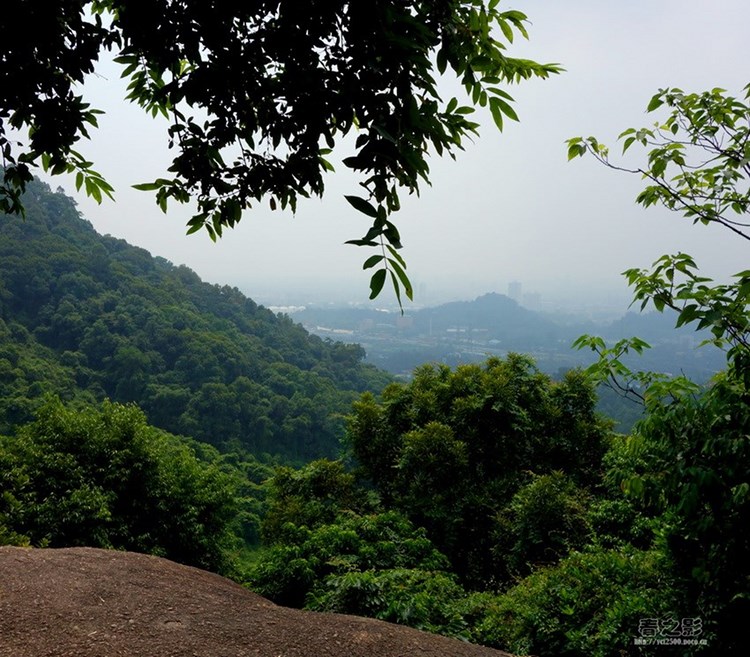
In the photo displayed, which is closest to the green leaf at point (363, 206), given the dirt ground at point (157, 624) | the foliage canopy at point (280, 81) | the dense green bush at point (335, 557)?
the foliage canopy at point (280, 81)

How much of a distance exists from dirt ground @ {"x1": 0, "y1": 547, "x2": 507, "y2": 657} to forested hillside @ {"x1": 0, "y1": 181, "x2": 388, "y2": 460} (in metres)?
23.1

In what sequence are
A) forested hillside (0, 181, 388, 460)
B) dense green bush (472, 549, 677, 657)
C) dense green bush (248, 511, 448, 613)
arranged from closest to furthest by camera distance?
dense green bush (472, 549, 677, 657) < dense green bush (248, 511, 448, 613) < forested hillside (0, 181, 388, 460)

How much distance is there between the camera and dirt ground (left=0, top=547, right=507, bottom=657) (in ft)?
11.1

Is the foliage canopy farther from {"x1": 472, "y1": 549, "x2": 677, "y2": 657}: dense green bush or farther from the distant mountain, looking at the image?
the distant mountain

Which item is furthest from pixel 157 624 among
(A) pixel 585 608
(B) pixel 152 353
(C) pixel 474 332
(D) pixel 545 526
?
(C) pixel 474 332

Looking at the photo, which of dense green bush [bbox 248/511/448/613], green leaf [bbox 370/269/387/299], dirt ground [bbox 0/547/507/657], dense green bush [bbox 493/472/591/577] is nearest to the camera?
green leaf [bbox 370/269/387/299]

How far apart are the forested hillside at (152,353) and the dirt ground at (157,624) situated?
75.7ft

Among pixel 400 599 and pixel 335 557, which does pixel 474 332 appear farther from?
pixel 400 599

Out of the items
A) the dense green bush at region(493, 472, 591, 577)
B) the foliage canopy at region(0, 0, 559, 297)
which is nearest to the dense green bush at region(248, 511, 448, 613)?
the dense green bush at region(493, 472, 591, 577)

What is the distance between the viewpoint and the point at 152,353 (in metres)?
38.0

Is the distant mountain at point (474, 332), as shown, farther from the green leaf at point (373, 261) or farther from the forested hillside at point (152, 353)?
the green leaf at point (373, 261)

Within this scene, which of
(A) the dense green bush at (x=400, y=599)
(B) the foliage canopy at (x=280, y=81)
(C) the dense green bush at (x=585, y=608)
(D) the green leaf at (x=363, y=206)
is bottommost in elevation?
(A) the dense green bush at (x=400, y=599)

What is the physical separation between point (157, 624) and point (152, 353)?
37.7 meters

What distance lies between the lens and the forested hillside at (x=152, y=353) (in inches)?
1280
